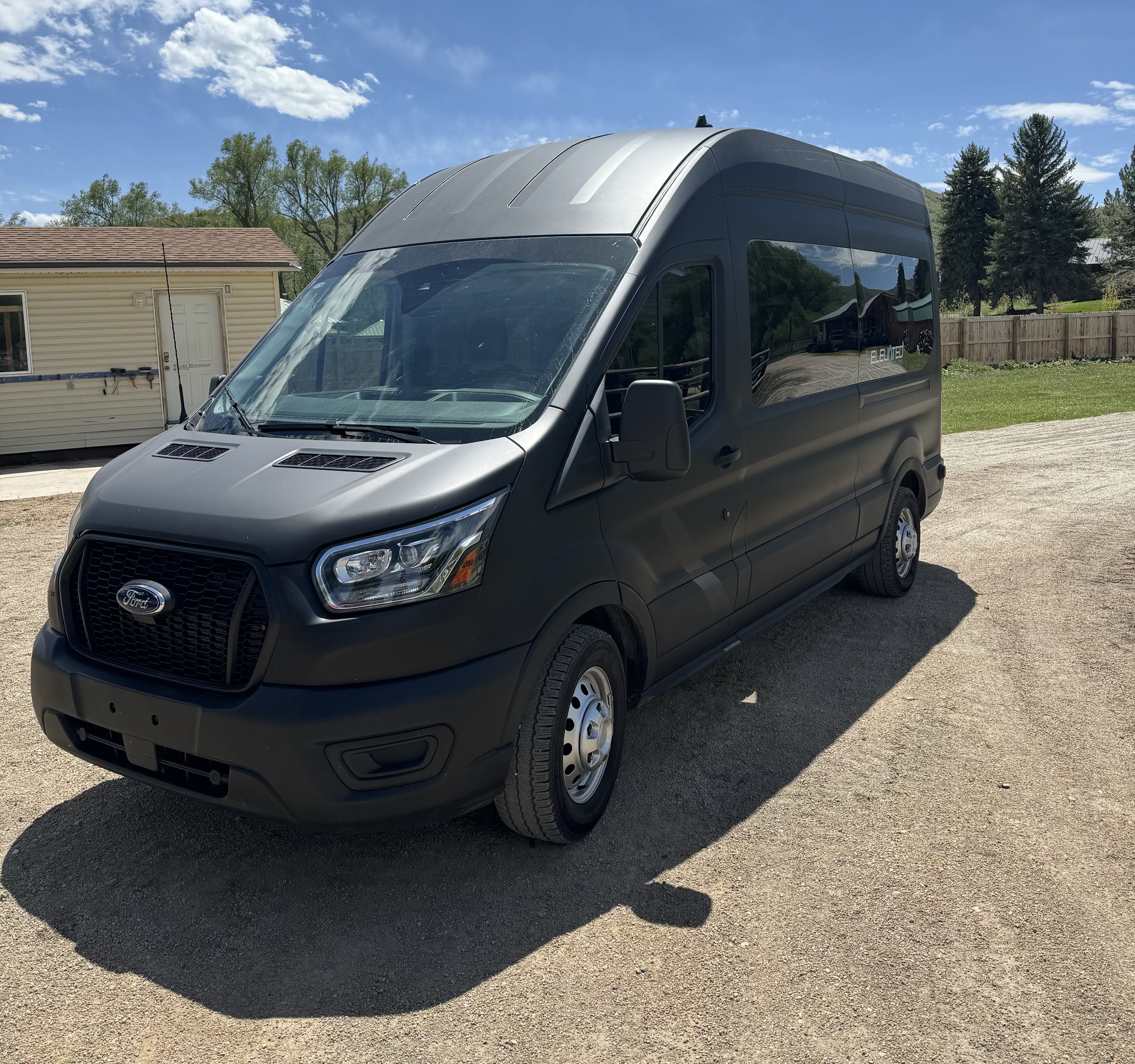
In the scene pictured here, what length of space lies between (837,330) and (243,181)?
2400 inches

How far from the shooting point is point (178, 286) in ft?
57.4

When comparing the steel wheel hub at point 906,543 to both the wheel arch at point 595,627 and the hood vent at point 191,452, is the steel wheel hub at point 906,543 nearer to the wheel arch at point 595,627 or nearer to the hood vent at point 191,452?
the wheel arch at point 595,627

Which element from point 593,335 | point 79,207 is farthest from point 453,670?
point 79,207

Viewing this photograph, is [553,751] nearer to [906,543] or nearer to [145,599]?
[145,599]

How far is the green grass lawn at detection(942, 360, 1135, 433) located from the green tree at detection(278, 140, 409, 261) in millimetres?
40965

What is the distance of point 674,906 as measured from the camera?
3.44m

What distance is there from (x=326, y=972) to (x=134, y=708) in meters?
1.03

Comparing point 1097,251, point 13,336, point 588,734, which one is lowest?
point 588,734

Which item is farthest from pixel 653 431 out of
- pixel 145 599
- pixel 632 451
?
pixel 145 599

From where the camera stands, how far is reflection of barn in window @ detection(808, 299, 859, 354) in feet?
17.9

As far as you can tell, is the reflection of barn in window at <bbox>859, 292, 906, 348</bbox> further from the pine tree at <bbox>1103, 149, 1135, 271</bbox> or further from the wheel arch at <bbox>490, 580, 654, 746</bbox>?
the pine tree at <bbox>1103, 149, 1135, 271</bbox>

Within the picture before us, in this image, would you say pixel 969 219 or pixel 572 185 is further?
pixel 969 219

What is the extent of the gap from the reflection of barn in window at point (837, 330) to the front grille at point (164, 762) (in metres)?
3.62

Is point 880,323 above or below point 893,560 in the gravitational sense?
above
